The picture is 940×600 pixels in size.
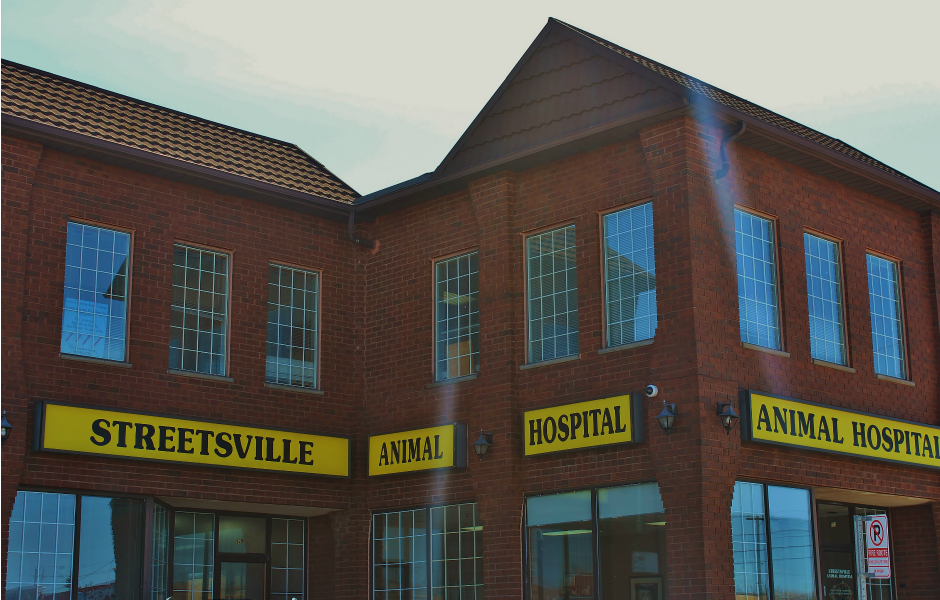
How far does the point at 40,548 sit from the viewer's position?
50.5 ft

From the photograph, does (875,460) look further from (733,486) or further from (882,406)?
(733,486)

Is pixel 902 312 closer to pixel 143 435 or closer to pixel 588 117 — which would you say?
pixel 588 117

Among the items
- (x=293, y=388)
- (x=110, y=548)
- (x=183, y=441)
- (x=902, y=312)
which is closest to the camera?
(x=110, y=548)

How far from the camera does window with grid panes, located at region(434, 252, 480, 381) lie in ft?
59.9

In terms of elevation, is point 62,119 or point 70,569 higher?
point 62,119

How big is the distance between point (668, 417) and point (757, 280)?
276cm

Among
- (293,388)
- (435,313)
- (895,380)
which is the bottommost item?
(895,380)

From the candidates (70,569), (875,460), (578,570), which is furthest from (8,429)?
(875,460)

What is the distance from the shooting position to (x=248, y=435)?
1788cm

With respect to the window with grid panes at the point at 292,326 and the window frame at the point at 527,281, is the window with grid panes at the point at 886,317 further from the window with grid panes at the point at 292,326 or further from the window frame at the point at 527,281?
the window with grid panes at the point at 292,326

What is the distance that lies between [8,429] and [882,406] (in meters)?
12.6

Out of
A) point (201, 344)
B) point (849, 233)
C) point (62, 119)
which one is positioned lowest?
point (201, 344)

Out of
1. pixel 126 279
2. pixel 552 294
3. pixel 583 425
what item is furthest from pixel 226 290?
pixel 583 425

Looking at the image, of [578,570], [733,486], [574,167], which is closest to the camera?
[733,486]
